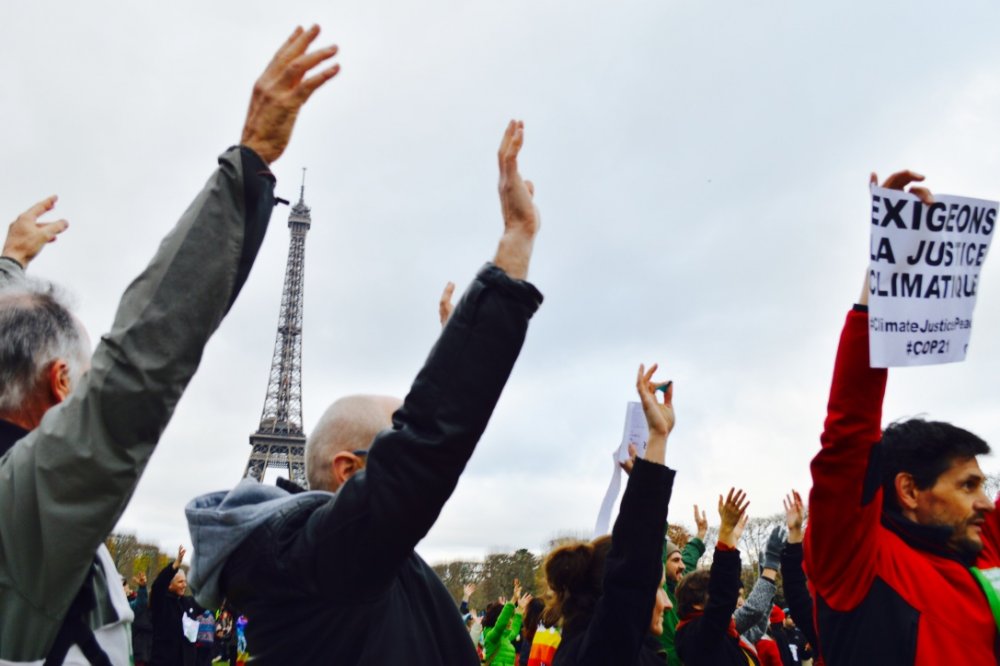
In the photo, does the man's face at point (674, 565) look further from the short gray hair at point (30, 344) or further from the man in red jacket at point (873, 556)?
the short gray hair at point (30, 344)

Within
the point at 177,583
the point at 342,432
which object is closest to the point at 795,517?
the point at 342,432

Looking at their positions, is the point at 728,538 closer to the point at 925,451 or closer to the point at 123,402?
the point at 925,451

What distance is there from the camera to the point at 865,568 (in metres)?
3.00

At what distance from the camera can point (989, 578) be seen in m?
3.11

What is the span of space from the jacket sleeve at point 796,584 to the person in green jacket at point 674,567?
0.69 meters

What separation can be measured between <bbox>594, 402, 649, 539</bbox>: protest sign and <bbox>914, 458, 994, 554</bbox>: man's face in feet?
6.57

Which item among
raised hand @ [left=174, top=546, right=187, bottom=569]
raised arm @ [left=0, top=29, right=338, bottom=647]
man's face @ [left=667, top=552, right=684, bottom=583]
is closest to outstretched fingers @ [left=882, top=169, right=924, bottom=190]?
raised arm @ [left=0, top=29, right=338, bottom=647]

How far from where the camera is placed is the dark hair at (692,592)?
5.65 metres

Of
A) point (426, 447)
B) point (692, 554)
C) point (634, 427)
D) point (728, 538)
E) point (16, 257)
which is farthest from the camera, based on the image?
point (692, 554)

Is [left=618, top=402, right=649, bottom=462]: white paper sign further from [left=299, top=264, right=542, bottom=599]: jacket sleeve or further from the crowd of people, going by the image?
[left=299, top=264, right=542, bottom=599]: jacket sleeve

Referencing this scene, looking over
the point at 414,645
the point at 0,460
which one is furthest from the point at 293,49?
the point at 414,645

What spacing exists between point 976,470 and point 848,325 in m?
0.78

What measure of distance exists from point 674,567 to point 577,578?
6.96 feet

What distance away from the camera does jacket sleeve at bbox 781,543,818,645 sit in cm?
552
